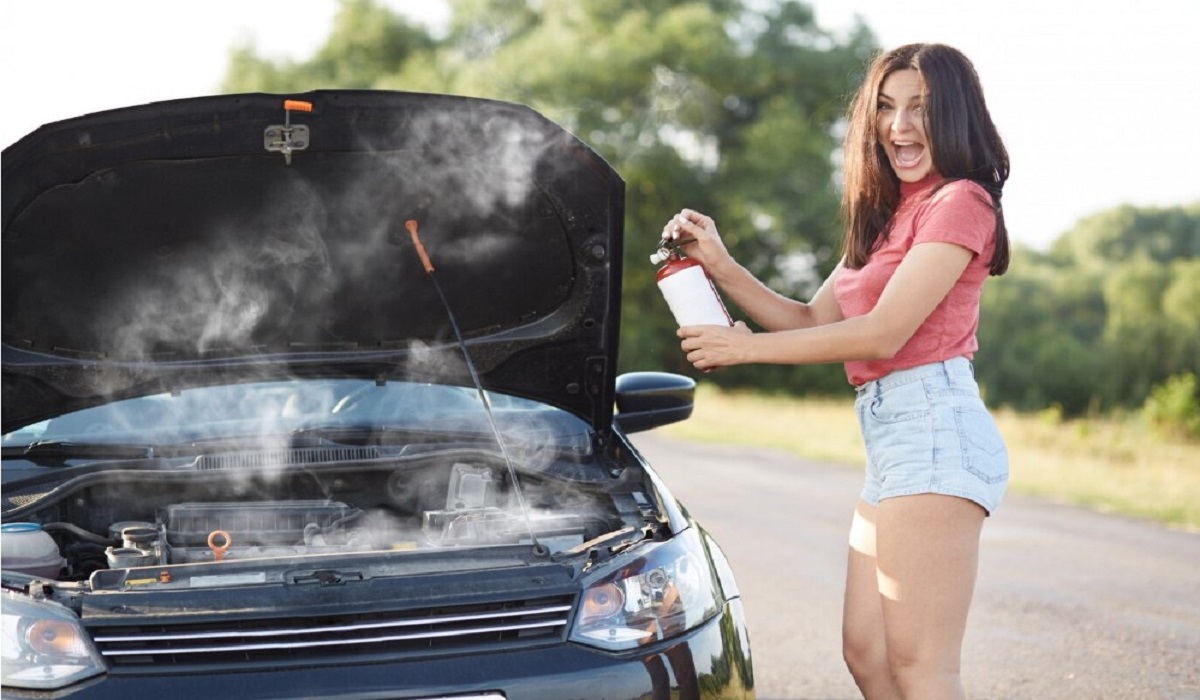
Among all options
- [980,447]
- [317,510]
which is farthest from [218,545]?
[980,447]

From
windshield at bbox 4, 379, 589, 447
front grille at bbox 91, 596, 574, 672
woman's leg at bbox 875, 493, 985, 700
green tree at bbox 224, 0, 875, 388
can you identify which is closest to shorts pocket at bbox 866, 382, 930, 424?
woman's leg at bbox 875, 493, 985, 700

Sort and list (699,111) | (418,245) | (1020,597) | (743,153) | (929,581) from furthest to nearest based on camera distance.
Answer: (699,111)
(743,153)
(1020,597)
(418,245)
(929,581)

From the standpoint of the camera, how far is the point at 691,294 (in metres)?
2.84

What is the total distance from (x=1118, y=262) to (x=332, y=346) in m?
51.1

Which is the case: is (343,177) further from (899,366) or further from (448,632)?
(899,366)

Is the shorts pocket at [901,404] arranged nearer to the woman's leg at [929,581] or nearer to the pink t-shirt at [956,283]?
the pink t-shirt at [956,283]

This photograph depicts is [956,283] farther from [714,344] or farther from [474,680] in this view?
[474,680]

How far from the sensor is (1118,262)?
1957 inches

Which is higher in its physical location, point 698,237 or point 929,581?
point 698,237

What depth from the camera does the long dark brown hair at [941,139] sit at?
2.66 meters

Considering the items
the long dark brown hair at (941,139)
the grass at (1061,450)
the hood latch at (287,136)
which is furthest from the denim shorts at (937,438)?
the grass at (1061,450)

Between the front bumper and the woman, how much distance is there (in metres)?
0.44

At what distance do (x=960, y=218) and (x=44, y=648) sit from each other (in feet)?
6.79

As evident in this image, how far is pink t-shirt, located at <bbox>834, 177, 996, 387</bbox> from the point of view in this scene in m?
2.58
